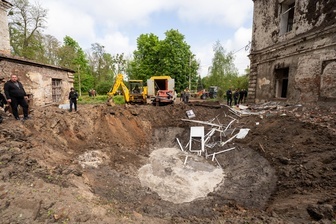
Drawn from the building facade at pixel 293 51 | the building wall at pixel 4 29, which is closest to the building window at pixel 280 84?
the building facade at pixel 293 51

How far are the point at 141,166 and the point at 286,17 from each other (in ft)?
34.4

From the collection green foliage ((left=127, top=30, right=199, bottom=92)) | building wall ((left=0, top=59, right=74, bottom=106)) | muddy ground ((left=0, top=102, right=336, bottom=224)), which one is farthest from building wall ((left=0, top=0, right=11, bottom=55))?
green foliage ((left=127, top=30, right=199, bottom=92))

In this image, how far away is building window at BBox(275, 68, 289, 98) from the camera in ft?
31.4

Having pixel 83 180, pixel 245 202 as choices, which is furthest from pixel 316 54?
pixel 83 180

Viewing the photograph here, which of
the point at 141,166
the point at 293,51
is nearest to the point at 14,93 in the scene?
the point at 141,166

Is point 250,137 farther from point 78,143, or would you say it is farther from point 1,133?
point 1,133

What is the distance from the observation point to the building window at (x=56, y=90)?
10.5 metres

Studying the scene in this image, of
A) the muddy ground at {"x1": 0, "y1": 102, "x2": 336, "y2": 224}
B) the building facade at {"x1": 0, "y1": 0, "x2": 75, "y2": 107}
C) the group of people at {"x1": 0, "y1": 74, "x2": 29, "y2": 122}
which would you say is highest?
the building facade at {"x1": 0, "y1": 0, "x2": 75, "y2": 107}

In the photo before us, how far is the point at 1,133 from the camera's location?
439 centimetres

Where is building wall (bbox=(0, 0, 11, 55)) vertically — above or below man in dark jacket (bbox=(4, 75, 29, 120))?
above

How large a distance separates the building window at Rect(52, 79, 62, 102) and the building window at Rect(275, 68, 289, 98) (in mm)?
13126

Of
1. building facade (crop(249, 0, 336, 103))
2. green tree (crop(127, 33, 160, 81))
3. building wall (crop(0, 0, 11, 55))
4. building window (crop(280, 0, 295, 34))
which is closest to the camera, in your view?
building facade (crop(249, 0, 336, 103))

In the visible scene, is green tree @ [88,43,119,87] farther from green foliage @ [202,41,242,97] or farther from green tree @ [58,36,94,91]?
green foliage @ [202,41,242,97]

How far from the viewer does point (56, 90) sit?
10.7 meters
